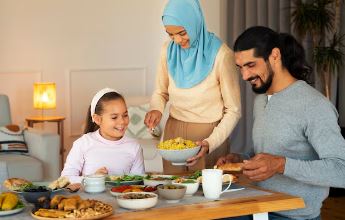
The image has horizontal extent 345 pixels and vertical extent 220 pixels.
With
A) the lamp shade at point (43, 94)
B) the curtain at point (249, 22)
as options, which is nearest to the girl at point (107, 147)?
the lamp shade at point (43, 94)

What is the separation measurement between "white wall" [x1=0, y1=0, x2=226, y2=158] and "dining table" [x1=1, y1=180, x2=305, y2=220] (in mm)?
3928

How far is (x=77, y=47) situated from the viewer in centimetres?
620

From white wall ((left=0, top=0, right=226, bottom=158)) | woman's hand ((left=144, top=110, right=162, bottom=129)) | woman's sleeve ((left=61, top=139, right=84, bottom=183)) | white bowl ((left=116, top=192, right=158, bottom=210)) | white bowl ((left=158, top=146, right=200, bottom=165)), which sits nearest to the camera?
white bowl ((left=116, top=192, right=158, bottom=210))

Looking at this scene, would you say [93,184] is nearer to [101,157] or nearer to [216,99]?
[101,157]

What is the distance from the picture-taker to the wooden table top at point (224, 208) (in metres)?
1.87

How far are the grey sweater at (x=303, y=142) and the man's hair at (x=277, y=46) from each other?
78mm

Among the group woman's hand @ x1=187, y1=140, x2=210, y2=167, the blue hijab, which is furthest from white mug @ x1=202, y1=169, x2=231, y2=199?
the blue hijab

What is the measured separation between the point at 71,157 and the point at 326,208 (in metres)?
2.85

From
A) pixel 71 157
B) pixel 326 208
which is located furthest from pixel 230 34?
pixel 71 157

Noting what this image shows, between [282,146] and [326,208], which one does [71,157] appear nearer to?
[282,146]

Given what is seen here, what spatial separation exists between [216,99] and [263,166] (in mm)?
813

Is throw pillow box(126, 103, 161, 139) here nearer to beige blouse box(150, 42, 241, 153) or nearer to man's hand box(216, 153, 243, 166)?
beige blouse box(150, 42, 241, 153)

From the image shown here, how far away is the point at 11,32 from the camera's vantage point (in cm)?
584

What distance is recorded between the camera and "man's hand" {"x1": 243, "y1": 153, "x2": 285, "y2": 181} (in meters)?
2.09
